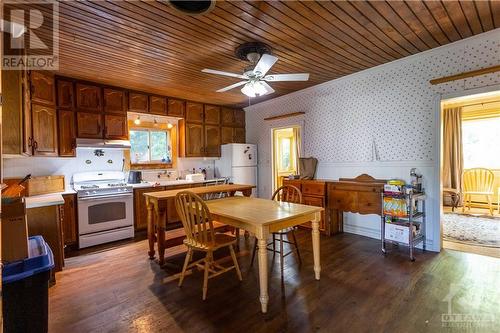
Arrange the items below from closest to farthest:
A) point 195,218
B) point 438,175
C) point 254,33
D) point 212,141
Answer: point 195,218 < point 254,33 < point 438,175 < point 212,141

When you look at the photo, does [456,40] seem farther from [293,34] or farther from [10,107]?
[10,107]

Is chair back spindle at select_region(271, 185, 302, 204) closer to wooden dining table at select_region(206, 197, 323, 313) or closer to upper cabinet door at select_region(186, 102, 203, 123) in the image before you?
wooden dining table at select_region(206, 197, 323, 313)

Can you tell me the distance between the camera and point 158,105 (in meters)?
4.58

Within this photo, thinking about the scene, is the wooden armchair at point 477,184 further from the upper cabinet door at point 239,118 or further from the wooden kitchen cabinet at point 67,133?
the wooden kitchen cabinet at point 67,133

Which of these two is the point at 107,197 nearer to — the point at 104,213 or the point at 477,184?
the point at 104,213

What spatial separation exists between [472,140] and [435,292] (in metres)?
5.23

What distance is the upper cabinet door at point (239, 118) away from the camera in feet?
19.1

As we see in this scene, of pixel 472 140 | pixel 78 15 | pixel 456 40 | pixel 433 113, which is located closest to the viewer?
pixel 78 15

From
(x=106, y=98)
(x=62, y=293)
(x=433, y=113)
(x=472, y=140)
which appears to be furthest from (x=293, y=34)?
(x=472, y=140)

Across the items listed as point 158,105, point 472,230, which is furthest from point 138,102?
point 472,230

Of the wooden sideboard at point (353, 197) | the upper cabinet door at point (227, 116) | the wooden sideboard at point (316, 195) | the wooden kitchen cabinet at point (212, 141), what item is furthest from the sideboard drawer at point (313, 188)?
the upper cabinet door at point (227, 116)

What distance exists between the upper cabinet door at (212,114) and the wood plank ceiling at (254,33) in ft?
5.57

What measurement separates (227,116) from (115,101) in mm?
2329

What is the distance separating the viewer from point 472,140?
5734mm
